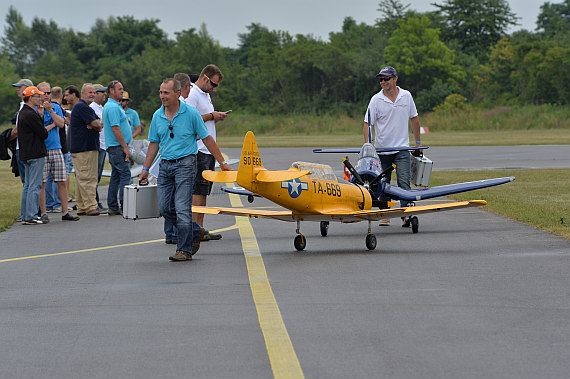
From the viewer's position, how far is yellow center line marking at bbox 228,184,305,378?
5.07 meters

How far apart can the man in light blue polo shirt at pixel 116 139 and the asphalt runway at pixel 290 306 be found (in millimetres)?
2864

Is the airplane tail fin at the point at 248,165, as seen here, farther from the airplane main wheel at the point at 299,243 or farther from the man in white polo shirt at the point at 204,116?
the man in white polo shirt at the point at 204,116

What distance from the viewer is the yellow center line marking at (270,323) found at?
507 cm

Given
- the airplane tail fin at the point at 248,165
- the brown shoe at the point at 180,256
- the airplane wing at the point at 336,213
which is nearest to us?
the airplane tail fin at the point at 248,165

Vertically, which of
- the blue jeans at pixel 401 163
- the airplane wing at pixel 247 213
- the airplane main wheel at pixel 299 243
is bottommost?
the airplane main wheel at pixel 299 243

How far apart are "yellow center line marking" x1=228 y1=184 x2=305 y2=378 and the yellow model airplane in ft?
2.09

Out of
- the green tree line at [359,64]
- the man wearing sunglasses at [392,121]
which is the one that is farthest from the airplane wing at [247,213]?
the green tree line at [359,64]

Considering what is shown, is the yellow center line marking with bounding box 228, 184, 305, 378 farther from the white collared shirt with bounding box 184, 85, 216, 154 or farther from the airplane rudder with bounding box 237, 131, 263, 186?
the white collared shirt with bounding box 184, 85, 216, 154

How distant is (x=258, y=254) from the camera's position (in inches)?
391

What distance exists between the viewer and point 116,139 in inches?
566

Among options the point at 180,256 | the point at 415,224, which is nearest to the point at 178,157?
the point at 180,256

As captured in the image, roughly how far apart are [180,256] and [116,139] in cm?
547

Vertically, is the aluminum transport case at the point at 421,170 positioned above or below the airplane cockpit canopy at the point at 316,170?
below

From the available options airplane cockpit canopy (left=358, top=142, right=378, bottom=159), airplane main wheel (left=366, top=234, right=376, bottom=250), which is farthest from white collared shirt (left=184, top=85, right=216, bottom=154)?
airplane main wheel (left=366, top=234, right=376, bottom=250)
